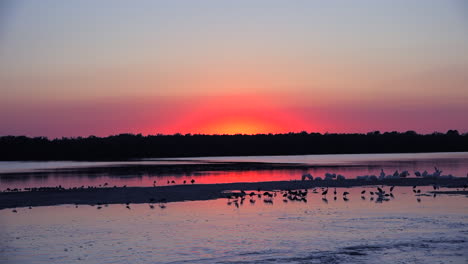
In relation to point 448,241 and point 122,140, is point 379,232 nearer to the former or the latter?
point 448,241

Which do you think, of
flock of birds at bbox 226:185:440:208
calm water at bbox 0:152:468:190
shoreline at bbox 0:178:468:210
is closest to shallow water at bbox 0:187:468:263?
flock of birds at bbox 226:185:440:208

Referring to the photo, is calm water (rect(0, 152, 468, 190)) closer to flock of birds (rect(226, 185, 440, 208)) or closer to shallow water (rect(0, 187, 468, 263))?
flock of birds (rect(226, 185, 440, 208))

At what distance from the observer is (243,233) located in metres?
16.0

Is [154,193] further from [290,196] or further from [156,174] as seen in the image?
[156,174]

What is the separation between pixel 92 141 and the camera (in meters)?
118

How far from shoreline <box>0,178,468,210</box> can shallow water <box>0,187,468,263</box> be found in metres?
2.06

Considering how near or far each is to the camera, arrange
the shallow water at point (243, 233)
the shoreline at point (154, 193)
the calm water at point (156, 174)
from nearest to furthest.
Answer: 1. the shallow water at point (243, 233)
2. the shoreline at point (154, 193)
3. the calm water at point (156, 174)

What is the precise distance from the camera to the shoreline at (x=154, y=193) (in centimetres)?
2486

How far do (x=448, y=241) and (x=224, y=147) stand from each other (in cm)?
10802

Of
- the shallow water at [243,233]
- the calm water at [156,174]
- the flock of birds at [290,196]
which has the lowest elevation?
the shallow water at [243,233]

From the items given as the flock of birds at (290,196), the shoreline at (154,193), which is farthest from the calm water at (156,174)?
the flock of birds at (290,196)

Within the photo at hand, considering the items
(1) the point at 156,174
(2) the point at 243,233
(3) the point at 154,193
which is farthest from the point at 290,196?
(1) the point at 156,174

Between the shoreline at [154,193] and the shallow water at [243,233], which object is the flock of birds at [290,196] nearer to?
the shallow water at [243,233]

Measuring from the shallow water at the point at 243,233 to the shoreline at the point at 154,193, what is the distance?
2062 mm
